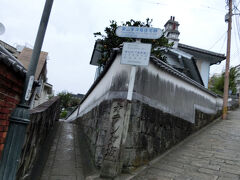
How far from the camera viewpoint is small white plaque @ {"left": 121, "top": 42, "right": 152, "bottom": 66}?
424 cm

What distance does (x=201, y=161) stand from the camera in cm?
493

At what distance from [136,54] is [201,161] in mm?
3510

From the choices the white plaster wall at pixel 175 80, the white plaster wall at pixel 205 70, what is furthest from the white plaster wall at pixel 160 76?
the white plaster wall at pixel 205 70

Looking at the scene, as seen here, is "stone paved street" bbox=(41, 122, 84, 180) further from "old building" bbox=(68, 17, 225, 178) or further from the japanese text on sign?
the japanese text on sign

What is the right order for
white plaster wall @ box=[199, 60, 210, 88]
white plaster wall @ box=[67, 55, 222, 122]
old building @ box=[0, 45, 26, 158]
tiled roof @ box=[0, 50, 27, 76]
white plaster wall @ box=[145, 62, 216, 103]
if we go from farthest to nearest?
1. white plaster wall @ box=[199, 60, 210, 88]
2. white plaster wall @ box=[145, 62, 216, 103]
3. white plaster wall @ box=[67, 55, 222, 122]
4. old building @ box=[0, 45, 26, 158]
5. tiled roof @ box=[0, 50, 27, 76]

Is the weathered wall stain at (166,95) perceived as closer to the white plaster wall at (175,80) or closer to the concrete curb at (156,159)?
the white plaster wall at (175,80)

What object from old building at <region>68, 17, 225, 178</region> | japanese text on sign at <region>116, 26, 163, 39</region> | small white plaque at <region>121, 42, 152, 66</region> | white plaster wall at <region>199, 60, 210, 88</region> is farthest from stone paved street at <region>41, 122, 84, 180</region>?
white plaster wall at <region>199, 60, 210, 88</region>

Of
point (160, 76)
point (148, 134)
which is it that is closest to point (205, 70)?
point (160, 76)

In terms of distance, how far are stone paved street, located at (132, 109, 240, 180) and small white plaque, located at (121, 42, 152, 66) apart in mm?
2654

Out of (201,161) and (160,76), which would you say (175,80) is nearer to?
(160,76)

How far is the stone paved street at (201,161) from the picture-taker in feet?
13.4

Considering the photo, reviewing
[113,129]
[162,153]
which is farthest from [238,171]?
[113,129]

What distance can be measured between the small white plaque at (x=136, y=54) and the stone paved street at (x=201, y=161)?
265 cm

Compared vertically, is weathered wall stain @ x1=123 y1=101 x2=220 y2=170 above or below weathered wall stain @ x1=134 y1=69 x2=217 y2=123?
below
